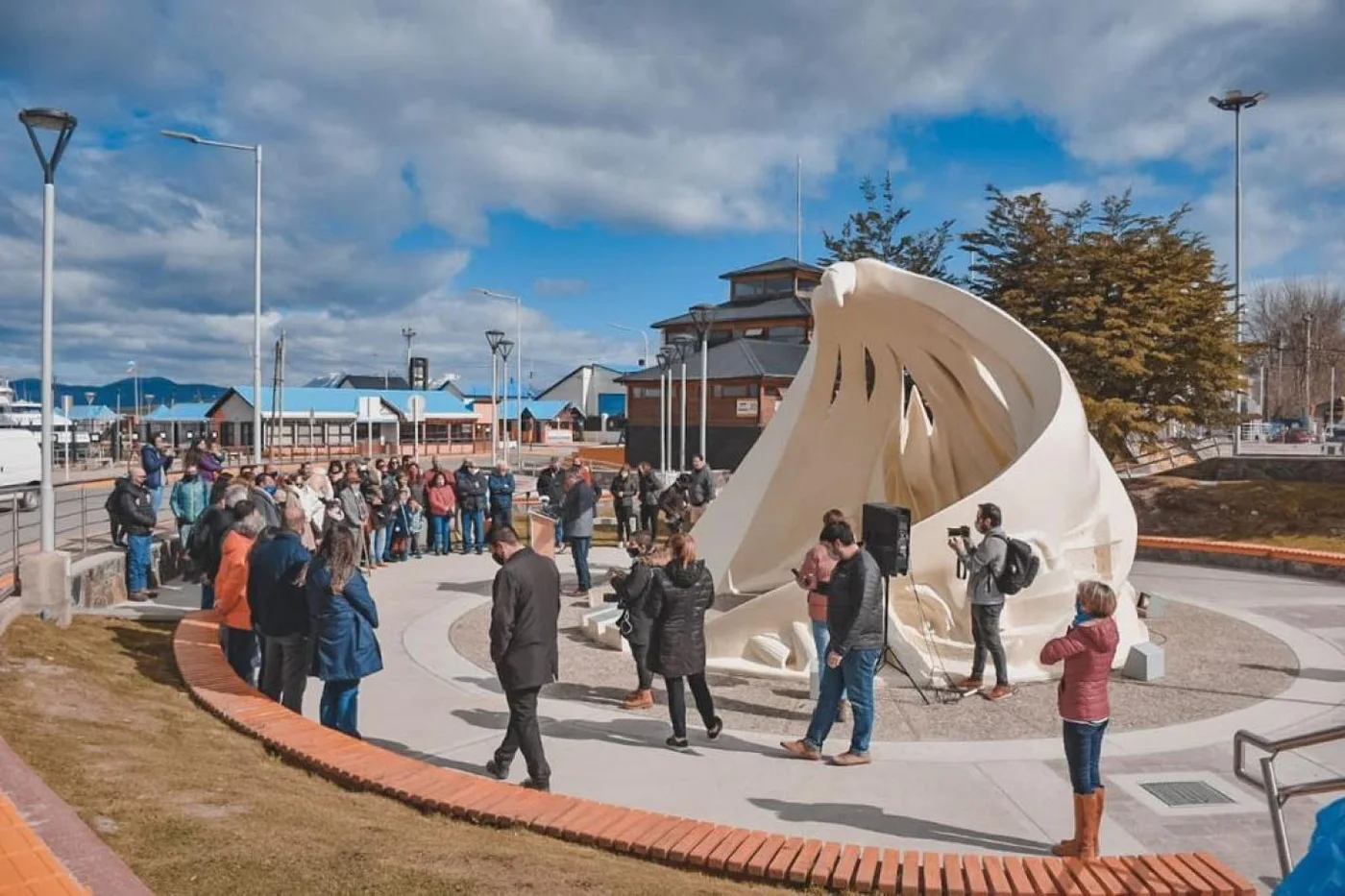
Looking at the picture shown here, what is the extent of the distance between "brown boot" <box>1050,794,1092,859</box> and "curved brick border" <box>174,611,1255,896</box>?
24.0 inches

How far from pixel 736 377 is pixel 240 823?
41192mm

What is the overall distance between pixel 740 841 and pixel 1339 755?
17.3 ft

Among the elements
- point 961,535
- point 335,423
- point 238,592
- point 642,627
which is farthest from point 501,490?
point 335,423

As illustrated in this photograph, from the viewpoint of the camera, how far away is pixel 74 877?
11.6ft

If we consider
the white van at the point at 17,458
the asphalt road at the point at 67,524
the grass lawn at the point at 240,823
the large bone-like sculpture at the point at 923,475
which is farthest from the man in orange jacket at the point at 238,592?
the white van at the point at 17,458

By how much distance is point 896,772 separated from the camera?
6.93m

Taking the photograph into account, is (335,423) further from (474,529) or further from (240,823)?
(240,823)

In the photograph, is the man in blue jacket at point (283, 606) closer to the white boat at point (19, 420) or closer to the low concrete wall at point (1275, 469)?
the low concrete wall at point (1275, 469)

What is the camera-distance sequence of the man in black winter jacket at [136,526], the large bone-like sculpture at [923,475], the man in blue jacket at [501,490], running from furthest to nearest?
the man in blue jacket at [501,490], the man in black winter jacket at [136,526], the large bone-like sculpture at [923,475]

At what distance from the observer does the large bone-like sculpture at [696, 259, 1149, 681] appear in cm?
969

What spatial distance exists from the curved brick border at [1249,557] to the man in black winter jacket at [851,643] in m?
13.5

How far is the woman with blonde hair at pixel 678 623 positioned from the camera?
23.6 feet

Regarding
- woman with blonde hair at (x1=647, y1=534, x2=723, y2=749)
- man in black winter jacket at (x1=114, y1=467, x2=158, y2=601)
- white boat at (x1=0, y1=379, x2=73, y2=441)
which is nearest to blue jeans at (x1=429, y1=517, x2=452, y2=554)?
man in black winter jacket at (x1=114, y1=467, x2=158, y2=601)

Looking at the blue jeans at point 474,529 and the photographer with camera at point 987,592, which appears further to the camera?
the blue jeans at point 474,529
